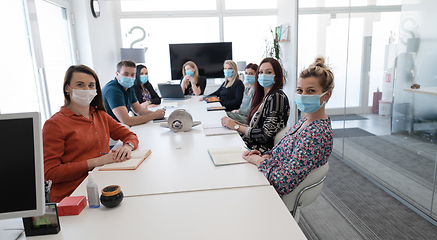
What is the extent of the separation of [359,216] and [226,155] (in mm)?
1357

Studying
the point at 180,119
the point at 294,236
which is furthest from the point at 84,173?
the point at 294,236

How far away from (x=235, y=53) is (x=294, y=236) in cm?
598

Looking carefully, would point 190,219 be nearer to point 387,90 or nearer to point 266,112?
point 266,112

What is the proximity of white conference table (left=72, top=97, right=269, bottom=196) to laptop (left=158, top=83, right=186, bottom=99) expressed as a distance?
207 cm

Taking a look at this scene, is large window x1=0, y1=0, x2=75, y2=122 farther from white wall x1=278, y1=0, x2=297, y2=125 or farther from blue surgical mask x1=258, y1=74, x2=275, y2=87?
white wall x1=278, y1=0, x2=297, y2=125

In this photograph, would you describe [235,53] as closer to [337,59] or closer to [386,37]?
[337,59]

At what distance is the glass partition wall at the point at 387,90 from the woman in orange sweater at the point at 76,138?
2270mm

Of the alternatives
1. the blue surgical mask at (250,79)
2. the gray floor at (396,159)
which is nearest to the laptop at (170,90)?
the blue surgical mask at (250,79)

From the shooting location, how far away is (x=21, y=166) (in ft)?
2.78

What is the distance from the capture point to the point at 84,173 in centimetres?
161

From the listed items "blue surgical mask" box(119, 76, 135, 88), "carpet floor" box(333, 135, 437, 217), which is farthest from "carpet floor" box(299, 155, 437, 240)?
"blue surgical mask" box(119, 76, 135, 88)

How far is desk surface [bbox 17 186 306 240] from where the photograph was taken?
993 mm

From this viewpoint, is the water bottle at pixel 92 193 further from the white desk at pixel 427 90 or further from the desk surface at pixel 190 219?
the white desk at pixel 427 90

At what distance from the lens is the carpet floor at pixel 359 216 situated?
2049 millimetres
